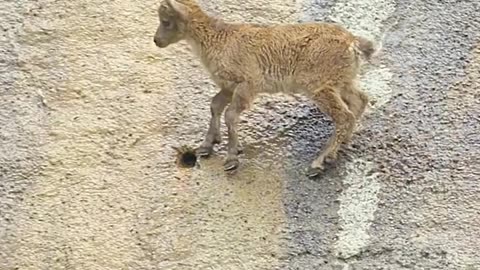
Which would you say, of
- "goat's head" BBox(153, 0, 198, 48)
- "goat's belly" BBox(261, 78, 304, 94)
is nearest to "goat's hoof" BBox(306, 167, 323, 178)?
"goat's belly" BBox(261, 78, 304, 94)

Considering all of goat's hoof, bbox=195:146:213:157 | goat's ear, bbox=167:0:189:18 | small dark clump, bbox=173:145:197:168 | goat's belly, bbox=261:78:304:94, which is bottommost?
small dark clump, bbox=173:145:197:168

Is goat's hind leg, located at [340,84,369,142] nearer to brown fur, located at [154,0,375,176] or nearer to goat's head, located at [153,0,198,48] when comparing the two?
brown fur, located at [154,0,375,176]

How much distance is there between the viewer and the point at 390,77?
384 cm

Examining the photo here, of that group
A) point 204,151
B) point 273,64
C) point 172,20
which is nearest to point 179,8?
point 172,20

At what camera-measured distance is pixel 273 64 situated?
3.50m

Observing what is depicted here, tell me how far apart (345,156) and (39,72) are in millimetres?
1126

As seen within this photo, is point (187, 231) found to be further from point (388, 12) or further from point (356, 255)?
point (388, 12)

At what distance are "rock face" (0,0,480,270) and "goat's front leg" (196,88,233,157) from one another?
0.16ft

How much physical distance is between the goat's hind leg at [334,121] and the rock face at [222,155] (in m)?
0.04

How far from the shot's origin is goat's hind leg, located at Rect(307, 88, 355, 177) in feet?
11.3

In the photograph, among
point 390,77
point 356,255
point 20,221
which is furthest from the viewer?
point 390,77

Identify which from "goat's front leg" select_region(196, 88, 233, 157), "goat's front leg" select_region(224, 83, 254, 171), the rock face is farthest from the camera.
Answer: "goat's front leg" select_region(196, 88, 233, 157)

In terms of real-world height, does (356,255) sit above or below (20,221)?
above

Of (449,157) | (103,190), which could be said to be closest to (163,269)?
(103,190)
